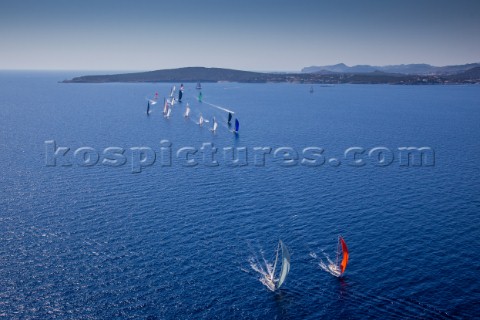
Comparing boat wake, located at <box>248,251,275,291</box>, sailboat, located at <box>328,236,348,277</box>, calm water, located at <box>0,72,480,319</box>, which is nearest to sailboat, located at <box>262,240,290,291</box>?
boat wake, located at <box>248,251,275,291</box>

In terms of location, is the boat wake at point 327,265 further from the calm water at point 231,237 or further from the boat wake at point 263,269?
the boat wake at point 263,269

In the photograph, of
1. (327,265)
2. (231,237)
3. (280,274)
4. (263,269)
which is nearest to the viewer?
(280,274)

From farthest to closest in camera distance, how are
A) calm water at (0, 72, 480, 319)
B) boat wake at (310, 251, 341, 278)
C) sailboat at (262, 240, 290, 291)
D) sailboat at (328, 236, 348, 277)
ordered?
1. boat wake at (310, 251, 341, 278)
2. sailboat at (328, 236, 348, 277)
3. sailboat at (262, 240, 290, 291)
4. calm water at (0, 72, 480, 319)

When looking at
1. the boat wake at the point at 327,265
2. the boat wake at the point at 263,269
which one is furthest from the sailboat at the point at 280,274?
the boat wake at the point at 327,265

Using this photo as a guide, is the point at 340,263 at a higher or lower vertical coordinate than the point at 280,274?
lower

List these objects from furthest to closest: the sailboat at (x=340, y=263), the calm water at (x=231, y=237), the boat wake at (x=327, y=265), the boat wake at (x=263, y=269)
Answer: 1. the boat wake at (x=327, y=265)
2. the sailboat at (x=340, y=263)
3. the boat wake at (x=263, y=269)
4. the calm water at (x=231, y=237)

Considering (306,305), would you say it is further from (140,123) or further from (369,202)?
(140,123)

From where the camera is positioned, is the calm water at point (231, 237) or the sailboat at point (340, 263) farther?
the sailboat at point (340, 263)

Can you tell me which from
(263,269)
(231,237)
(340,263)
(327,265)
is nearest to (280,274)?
(263,269)

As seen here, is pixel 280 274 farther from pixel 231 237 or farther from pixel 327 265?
pixel 231 237

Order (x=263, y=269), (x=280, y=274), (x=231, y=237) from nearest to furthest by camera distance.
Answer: (x=280, y=274) → (x=263, y=269) → (x=231, y=237)

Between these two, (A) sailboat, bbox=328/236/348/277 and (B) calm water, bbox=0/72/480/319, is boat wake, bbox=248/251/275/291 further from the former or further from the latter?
(A) sailboat, bbox=328/236/348/277
